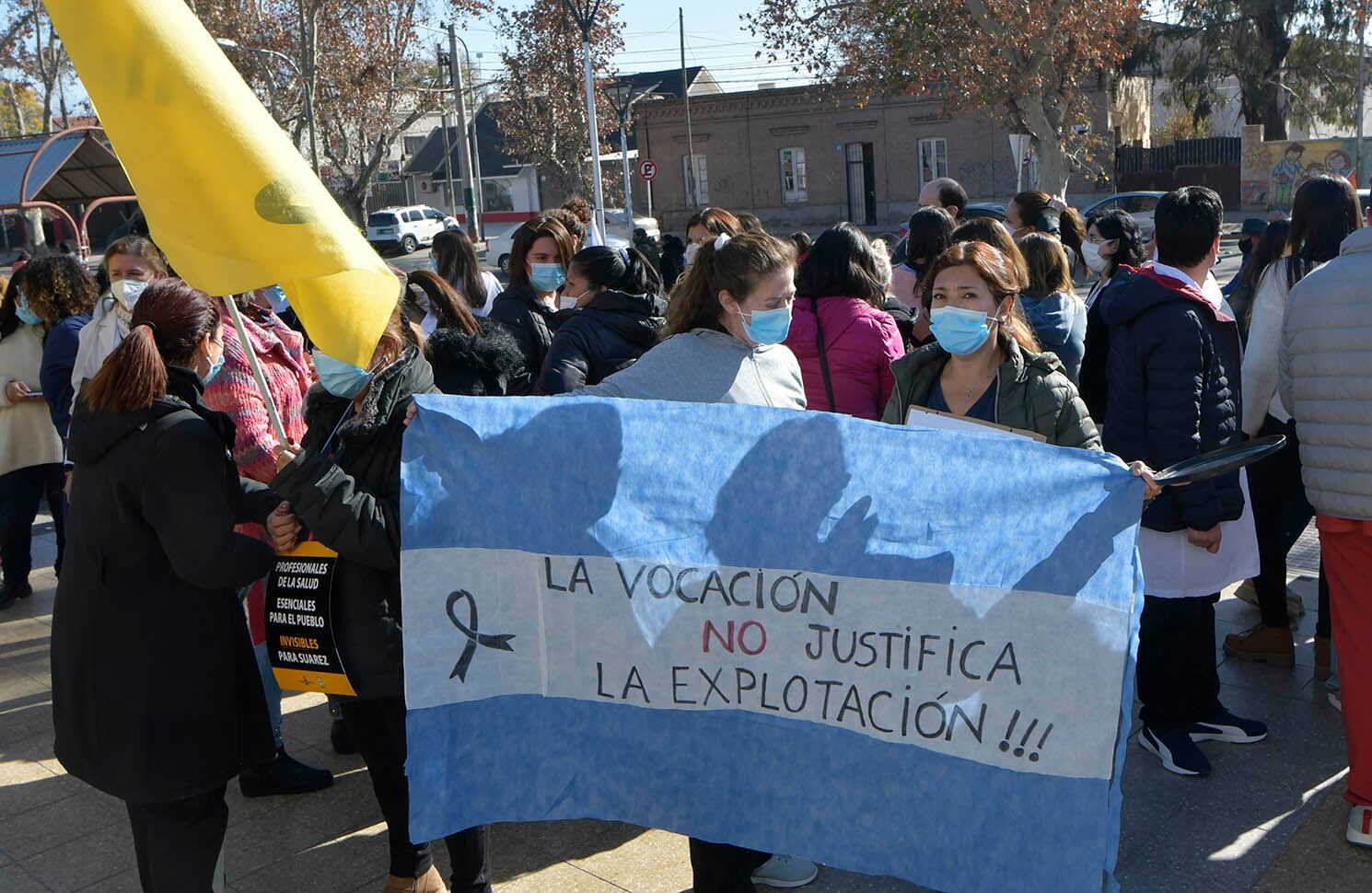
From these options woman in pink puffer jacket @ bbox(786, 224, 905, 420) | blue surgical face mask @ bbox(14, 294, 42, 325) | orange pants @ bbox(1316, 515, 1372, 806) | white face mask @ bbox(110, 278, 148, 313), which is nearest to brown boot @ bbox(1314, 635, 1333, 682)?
orange pants @ bbox(1316, 515, 1372, 806)

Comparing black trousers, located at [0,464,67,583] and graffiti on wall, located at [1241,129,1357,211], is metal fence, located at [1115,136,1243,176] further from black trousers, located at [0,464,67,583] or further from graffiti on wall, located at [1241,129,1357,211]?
black trousers, located at [0,464,67,583]

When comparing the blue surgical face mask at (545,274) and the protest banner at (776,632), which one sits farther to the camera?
the blue surgical face mask at (545,274)

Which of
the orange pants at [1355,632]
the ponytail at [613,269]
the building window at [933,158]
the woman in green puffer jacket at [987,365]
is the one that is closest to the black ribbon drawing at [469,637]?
the woman in green puffer jacket at [987,365]

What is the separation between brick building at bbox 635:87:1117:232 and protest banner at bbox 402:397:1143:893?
38.3 m

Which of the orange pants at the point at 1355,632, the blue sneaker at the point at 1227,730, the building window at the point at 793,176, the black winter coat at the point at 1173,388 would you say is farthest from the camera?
the building window at the point at 793,176

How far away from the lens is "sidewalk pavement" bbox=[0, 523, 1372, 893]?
3.57 m

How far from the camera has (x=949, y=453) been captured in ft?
9.23

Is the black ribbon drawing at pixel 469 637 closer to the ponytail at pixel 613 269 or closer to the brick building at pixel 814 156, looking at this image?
the ponytail at pixel 613 269

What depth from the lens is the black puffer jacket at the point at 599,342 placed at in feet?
14.4

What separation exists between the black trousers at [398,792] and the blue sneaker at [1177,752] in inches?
90.1

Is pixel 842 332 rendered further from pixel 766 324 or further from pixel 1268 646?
pixel 1268 646

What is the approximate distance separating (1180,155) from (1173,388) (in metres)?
38.4

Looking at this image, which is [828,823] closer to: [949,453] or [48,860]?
[949,453]

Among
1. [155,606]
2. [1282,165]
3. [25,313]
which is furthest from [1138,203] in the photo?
[155,606]
